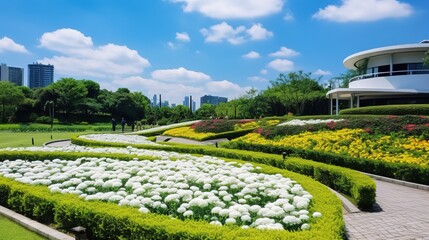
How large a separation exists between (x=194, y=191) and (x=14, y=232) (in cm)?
279

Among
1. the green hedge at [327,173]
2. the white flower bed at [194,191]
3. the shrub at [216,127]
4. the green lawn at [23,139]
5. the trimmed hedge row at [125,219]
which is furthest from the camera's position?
the shrub at [216,127]

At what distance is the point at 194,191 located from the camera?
621 centimetres

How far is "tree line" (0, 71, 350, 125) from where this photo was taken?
4928 cm

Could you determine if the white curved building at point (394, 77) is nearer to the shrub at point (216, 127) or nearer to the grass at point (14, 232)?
the shrub at point (216, 127)

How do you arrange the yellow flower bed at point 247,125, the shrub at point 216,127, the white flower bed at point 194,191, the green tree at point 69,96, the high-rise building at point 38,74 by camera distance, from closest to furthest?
the white flower bed at point 194,191 < the shrub at point 216,127 < the yellow flower bed at point 247,125 < the green tree at point 69,96 < the high-rise building at point 38,74

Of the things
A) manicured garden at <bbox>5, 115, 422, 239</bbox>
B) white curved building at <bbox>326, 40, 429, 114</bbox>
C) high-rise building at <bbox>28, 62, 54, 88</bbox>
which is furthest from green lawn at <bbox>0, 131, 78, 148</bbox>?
high-rise building at <bbox>28, 62, 54, 88</bbox>

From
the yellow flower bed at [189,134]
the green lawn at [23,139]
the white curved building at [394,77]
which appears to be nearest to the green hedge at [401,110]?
the white curved building at [394,77]

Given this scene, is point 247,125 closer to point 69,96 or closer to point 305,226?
point 305,226

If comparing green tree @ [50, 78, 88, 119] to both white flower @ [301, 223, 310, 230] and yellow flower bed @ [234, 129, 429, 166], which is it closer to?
yellow flower bed @ [234, 129, 429, 166]

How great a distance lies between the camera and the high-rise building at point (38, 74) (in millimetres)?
166750

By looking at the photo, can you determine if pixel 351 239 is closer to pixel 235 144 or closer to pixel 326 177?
pixel 326 177

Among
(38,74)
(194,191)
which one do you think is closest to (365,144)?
(194,191)

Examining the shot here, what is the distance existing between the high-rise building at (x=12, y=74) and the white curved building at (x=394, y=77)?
154071 millimetres

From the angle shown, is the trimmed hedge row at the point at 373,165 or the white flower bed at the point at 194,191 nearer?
the white flower bed at the point at 194,191
